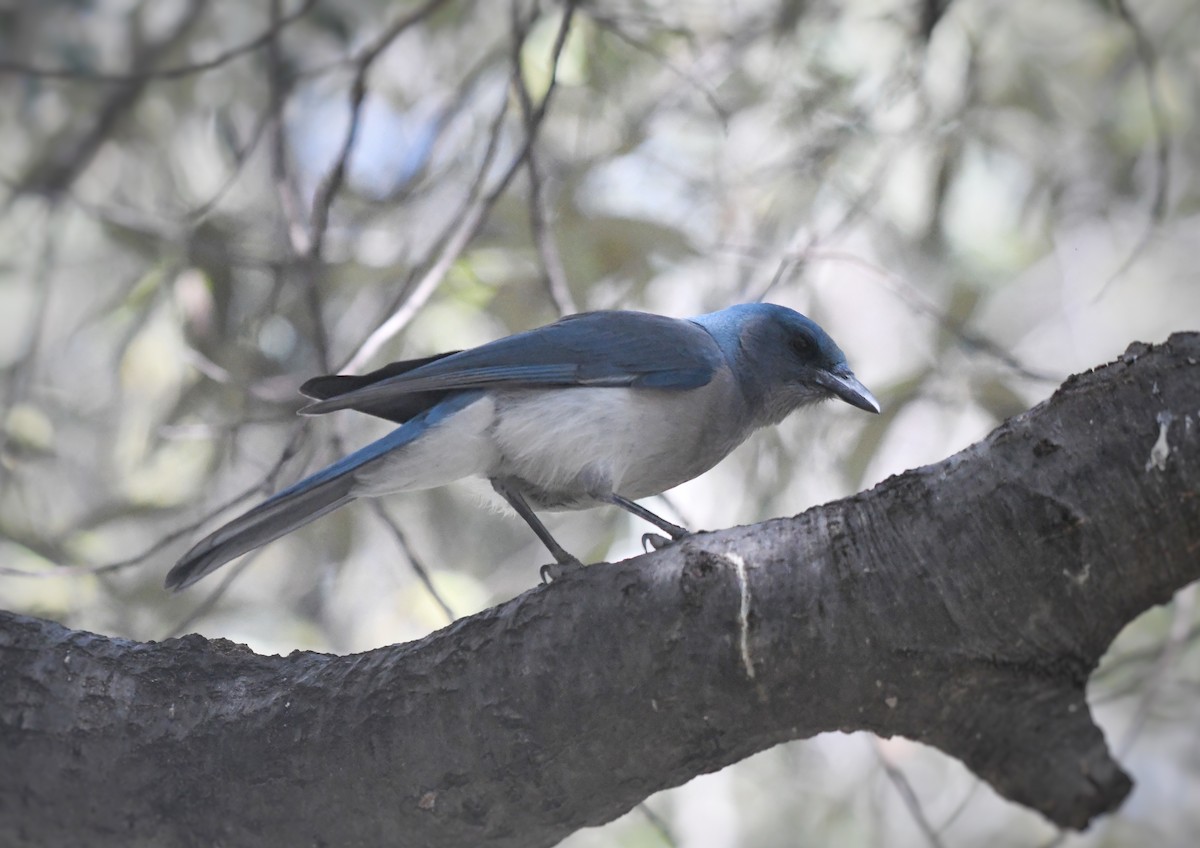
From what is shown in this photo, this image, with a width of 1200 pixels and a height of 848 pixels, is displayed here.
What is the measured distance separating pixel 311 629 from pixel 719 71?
315 cm

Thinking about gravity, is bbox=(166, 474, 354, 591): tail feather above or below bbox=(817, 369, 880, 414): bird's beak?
below

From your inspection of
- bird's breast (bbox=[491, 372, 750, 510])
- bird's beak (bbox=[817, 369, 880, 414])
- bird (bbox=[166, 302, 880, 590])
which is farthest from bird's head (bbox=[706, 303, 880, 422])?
bird's breast (bbox=[491, 372, 750, 510])

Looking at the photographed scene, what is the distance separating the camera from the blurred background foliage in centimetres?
506

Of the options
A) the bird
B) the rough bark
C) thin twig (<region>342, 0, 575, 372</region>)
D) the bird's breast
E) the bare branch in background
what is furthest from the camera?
the bare branch in background

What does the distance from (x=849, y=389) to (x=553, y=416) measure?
1103mm

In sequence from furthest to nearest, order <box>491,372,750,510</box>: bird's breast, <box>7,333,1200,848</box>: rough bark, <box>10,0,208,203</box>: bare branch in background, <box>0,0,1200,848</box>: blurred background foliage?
<box>10,0,208,203</box>: bare branch in background → <box>0,0,1200,848</box>: blurred background foliage → <box>491,372,750,510</box>: bird's breast → <box>7,333,1200,848</box>: rough bark

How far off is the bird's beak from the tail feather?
1680 mm

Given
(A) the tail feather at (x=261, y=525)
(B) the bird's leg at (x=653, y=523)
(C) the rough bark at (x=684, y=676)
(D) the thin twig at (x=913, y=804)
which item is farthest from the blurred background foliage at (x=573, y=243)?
(C) the rough bark at (x=684, y=676)

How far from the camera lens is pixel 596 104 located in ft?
17.9

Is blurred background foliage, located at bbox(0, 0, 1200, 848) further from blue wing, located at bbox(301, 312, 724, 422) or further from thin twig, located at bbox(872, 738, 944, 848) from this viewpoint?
thin twig, located at bbox(872, 738, 944, 848)

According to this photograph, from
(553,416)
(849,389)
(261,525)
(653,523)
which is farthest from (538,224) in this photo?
(261,525)

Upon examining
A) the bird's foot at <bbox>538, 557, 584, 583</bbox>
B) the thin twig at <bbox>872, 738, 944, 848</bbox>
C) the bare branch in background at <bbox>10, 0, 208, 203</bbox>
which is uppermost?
the bare branch in background at <bbox>10, 0, 208, 203</bbox>

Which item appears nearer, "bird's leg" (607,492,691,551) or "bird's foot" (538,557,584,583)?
"bird's foot" (538,557,584,583)

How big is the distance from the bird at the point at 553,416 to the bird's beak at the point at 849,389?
0.04 feet
